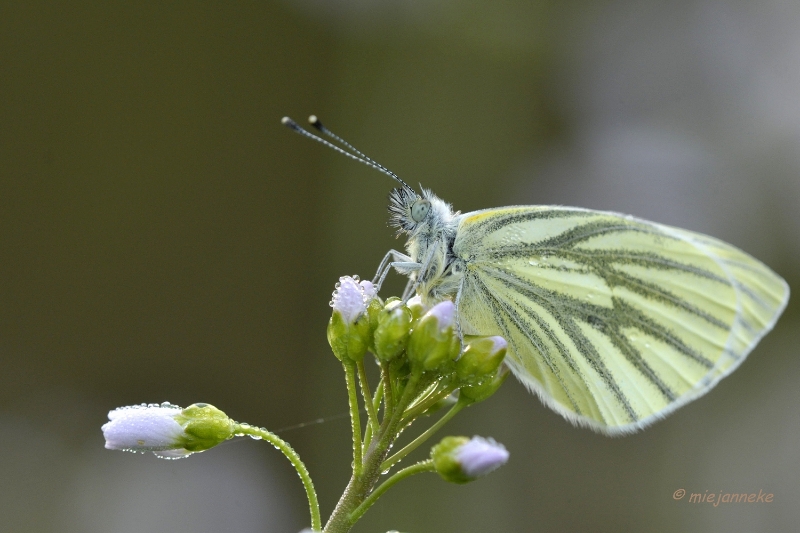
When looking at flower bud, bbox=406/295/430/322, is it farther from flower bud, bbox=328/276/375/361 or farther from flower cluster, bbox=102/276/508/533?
flower bud, bbox=328/276/375/361

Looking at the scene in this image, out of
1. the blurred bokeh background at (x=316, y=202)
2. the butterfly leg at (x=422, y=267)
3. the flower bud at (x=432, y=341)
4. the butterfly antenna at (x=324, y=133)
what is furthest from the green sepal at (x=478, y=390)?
the blurred bokeh background at (x=316, y=202)

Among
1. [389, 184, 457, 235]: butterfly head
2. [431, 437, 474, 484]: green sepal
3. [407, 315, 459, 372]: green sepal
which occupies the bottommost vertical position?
[431, 437, 474, 484]: green sepal

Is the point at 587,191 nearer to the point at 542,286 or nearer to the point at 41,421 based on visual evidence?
the point at 542,286

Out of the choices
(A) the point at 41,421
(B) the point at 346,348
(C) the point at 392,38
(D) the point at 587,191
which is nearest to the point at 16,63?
(A) the point at 41,421

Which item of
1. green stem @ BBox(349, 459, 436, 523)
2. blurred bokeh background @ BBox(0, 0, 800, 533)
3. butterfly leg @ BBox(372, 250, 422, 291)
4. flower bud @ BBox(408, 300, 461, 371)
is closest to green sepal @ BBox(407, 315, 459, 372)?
flower bud @ BBox(408, 300, 461, 371)

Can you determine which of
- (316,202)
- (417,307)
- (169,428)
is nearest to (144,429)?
(169,428)

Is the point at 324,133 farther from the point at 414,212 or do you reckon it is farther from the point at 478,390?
the point at 478,390

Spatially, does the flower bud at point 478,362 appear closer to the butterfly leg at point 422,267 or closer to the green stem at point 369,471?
the green stem at point 369,471
